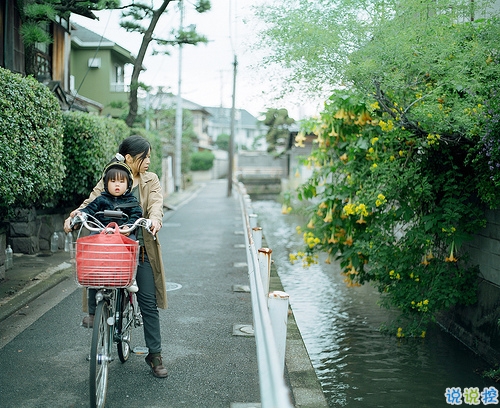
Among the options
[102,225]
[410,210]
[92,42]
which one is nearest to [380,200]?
[410,210]

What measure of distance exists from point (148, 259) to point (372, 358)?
4.37m

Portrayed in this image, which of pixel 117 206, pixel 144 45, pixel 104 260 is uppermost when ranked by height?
pixel 144 45

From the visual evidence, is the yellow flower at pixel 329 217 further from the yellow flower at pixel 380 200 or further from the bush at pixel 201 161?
the bush at pixel 201 161

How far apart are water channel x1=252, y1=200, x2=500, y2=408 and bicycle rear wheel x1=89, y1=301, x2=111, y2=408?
10.4 ft

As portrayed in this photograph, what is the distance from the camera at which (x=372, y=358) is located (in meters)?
Answer: 7.84

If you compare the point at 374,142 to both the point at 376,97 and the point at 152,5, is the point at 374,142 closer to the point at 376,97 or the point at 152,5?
the point at 376,97

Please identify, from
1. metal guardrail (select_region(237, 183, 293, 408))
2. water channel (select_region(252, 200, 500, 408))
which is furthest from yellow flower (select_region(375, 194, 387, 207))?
metal guardrail (select_region(237, 183, 293, 408))

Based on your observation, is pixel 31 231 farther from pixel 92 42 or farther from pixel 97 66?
pixel 97 66

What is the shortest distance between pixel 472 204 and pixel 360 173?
68.9 inches

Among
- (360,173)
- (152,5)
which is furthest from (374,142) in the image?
(152,5)

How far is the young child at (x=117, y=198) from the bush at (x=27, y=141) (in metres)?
2.95

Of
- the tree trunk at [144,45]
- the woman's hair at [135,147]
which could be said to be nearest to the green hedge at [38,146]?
the woman's hair at [135,147]

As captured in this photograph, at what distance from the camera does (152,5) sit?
50.1 feet

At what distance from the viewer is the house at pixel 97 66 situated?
28.0 metres
